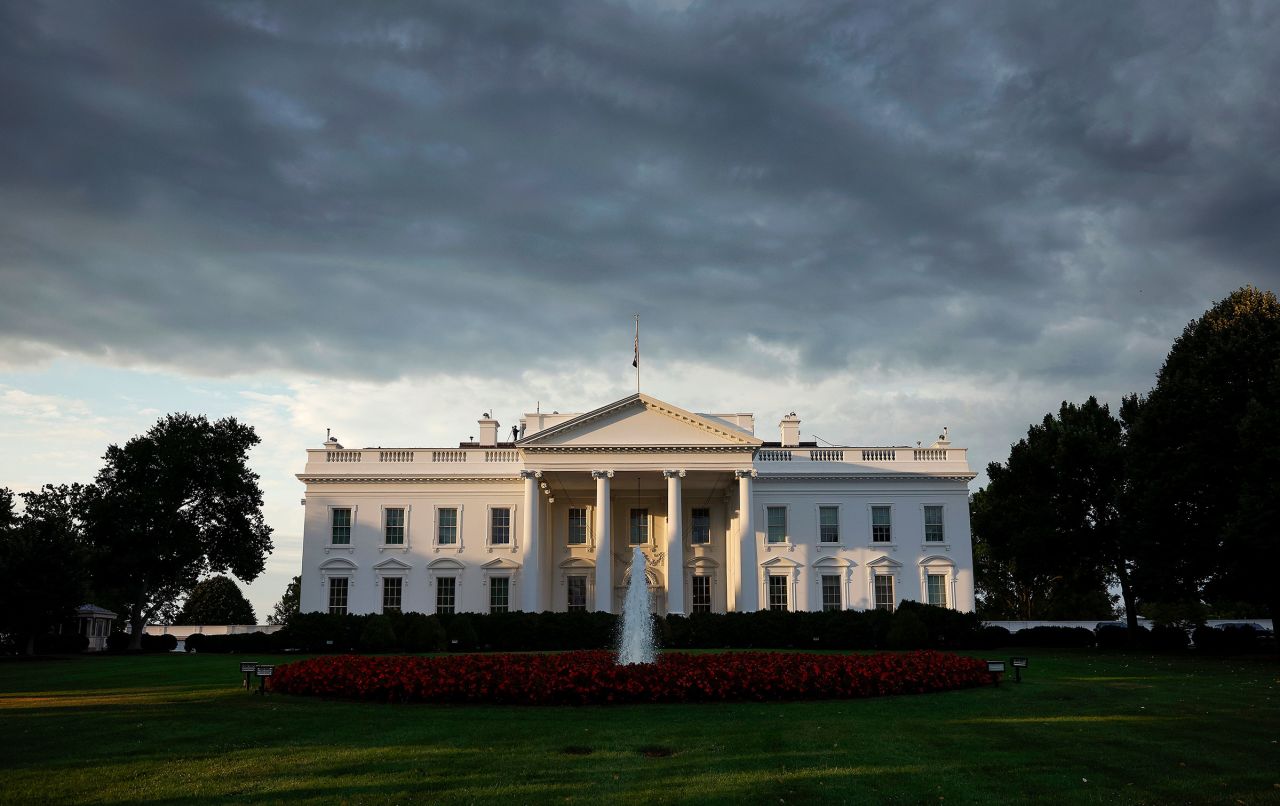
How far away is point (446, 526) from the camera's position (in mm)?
47062

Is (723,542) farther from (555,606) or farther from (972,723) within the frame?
(972,723)

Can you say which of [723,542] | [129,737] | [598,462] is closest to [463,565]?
[598,462]

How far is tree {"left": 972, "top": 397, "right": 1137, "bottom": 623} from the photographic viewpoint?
43.8 m

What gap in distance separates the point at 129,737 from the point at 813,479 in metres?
37.0

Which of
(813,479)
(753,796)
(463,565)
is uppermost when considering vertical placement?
(813,479)

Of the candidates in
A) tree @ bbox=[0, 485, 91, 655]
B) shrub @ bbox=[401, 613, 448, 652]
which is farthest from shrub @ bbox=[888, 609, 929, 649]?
tree @ bbox=[0, 485, 91, 655]

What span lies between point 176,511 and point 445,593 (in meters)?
15.7

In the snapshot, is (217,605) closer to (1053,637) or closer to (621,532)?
(621,532)

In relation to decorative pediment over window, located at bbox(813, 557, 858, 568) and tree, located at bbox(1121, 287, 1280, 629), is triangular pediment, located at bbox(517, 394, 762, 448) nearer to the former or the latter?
decorative pediment over window, located at bbox(813, 557, 858, 568)

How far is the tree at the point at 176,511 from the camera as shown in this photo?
160 feet

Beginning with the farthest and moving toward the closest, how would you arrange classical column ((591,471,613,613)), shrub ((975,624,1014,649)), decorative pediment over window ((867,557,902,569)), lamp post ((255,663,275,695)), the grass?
decorative pediment over window ((867,557,902,569)) < classical column ((591,471,613,613)) < shrub ((975,624,1014,649)) < lamp post ((255,663,275,695)) < the grass

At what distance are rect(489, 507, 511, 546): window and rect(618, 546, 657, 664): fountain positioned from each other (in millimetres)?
19340

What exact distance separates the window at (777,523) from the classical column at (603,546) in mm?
8477

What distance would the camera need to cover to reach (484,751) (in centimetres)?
1252
